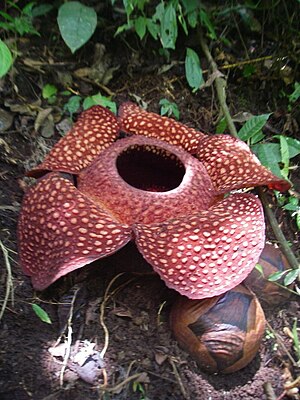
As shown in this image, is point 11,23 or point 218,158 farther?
point 11,23

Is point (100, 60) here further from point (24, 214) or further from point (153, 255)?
point (153, 255)

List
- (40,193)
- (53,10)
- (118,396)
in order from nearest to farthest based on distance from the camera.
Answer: (118,396), (40,193), (53,10)

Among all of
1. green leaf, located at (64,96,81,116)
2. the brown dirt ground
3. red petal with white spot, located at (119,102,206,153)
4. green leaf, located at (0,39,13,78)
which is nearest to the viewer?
the brown dirt ground

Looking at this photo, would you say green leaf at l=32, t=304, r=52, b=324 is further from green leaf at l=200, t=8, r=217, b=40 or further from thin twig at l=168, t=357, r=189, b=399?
green leaf at l=200, t=8, r=217, b=40

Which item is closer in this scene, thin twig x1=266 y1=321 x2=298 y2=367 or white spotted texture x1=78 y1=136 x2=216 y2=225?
white spotted texture x1=78 y1=136 x2=216 y2=225

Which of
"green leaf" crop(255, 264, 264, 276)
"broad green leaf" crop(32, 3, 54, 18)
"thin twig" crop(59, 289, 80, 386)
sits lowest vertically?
"thin twig" crop(59, 289, 80, 386)

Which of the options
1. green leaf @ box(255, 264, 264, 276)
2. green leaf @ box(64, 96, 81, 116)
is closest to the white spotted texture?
green leaf @ box(255, 264, 264, 276)

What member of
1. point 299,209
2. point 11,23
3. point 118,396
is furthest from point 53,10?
point 118,396
